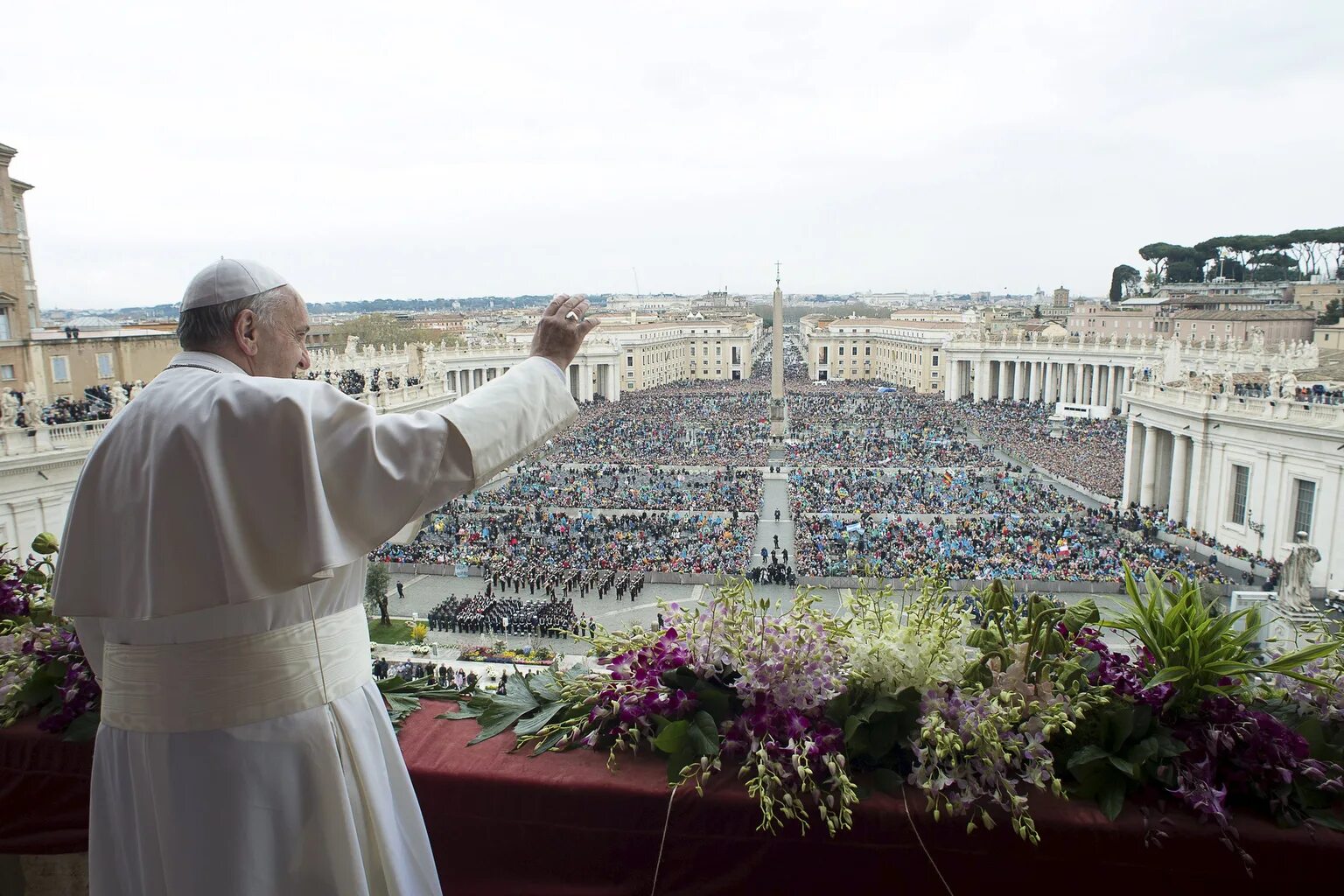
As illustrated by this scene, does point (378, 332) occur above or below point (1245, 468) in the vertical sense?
above

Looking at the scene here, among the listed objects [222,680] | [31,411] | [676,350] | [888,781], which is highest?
[222,680]

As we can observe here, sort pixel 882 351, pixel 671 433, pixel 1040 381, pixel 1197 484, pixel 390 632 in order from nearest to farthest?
pixel 390 632
pixel 1197 484
pixel 671 433
pixel 1040 381
pixel 882 351

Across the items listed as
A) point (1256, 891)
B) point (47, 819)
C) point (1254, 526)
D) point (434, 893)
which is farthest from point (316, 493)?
point (1254, 526)

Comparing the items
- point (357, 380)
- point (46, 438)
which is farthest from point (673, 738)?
point (357, 380)

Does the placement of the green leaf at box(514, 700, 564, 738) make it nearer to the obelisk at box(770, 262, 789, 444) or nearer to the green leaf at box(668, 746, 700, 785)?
the green leaf at box(668, 746, 700, 785)

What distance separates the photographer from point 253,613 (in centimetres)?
164

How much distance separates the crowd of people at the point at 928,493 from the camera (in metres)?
22.8

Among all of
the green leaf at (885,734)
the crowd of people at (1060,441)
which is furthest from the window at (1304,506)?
the green leaf at (885,734)

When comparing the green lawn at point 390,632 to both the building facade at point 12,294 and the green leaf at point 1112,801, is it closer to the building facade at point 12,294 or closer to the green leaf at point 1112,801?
the building facade at point 12,294

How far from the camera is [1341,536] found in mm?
17609

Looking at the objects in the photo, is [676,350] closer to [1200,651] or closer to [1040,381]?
[1040,381]

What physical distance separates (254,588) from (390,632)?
13.7 metres

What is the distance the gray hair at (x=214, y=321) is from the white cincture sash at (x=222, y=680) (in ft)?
1.94

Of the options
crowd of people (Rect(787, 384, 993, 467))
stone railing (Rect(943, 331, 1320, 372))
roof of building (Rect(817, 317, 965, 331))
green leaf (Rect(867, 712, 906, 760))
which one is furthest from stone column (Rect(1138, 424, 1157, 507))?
roof of building (Rect(817, 317, 965, 331))
